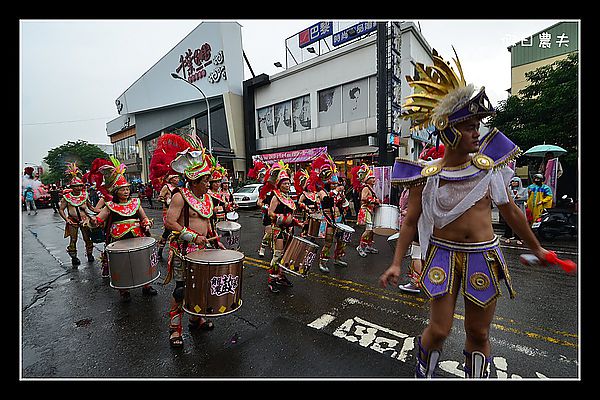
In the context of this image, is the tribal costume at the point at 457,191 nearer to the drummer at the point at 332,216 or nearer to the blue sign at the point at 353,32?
the drummer at the point at 332,216

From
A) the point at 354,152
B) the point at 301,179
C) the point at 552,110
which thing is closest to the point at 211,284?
the point at 301,179

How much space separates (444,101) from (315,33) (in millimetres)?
23936

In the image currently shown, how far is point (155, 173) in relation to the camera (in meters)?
5.16

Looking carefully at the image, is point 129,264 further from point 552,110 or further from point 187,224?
point 552,110

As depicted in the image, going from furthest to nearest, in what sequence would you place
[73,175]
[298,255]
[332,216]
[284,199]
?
[73,175], [332,216], [284,199], [298,255]

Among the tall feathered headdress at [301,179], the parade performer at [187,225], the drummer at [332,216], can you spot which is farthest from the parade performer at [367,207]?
the parade performer at [187,225]

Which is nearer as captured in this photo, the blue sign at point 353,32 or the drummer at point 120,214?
the drummer at point 120,214

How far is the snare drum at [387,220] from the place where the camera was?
20.3 feet

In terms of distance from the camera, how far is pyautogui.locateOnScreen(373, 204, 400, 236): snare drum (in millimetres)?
6184

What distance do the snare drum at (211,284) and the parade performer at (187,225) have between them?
0.29 meters

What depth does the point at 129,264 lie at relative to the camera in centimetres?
460

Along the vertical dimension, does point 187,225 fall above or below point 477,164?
below

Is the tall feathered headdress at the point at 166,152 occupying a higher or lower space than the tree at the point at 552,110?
lower
